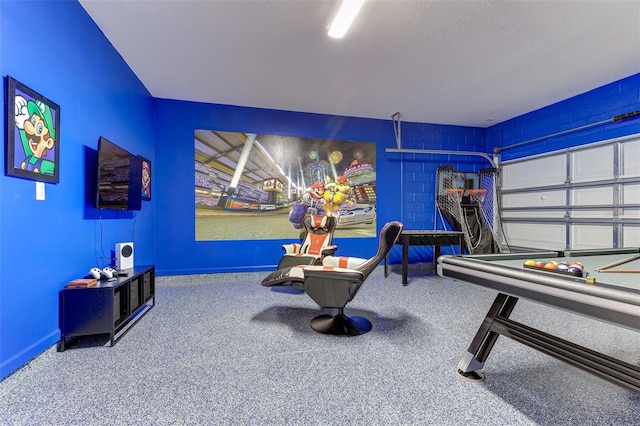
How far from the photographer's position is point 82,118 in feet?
7.68

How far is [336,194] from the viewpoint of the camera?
14.9ft

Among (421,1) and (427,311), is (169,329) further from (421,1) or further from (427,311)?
(421,1)

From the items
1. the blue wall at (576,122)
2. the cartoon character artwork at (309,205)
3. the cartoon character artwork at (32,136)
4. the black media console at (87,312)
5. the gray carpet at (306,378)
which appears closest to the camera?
the gray carpet at (306,378)

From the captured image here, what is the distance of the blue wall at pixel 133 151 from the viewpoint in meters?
1.75

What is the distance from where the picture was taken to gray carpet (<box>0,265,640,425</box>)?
55.1 inches

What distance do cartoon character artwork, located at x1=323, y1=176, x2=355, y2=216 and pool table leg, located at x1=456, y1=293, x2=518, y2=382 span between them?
3.03m

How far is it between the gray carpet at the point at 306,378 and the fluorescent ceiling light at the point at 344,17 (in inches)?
102

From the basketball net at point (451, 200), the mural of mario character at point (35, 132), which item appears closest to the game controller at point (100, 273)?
the mural of mario character at point (35, 132)

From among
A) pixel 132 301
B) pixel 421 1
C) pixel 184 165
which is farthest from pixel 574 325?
pixel 184 165

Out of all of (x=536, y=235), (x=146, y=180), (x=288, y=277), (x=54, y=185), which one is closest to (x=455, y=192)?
(x=536, y=235)

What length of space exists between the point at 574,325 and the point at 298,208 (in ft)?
11.6

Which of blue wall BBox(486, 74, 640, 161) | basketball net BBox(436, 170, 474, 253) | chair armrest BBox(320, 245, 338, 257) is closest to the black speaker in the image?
chair armrest BBox(320, 245, 338, 257)

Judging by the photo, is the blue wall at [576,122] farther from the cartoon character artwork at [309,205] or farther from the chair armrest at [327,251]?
the chair armrest at [327,251]

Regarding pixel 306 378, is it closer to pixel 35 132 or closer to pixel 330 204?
pixel 35 132
